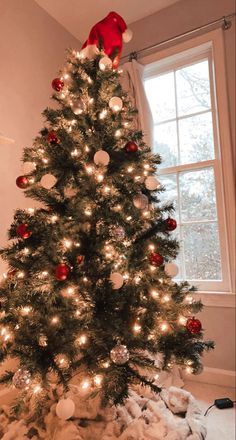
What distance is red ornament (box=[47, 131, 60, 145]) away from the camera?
4.36 feet

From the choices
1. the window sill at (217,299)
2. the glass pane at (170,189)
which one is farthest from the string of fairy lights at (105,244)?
A: the glass pane at (170,189)

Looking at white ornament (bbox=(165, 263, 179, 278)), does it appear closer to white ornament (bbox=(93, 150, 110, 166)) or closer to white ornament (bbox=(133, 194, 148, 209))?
white ornament (bbox=(133, 194, 148, 209))

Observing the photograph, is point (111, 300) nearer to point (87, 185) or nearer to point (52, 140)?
point (87, 185)

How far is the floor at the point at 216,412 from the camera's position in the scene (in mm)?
1457

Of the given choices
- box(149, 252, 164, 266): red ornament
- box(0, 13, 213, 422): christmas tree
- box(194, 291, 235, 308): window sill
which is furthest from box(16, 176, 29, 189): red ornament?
box(194, 291, 235, 308): window sill

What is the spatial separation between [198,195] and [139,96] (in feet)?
3.02

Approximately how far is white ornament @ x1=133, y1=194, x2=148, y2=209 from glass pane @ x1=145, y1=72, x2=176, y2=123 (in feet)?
4.44

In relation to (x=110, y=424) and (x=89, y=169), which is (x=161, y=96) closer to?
(x=89, y=169)

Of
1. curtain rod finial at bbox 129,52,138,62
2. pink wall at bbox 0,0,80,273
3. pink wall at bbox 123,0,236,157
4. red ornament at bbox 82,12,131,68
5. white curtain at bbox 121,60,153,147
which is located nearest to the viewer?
red ornament at bbox 82,12,131,68

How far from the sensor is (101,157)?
4.02 feet

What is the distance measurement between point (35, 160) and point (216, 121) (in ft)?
4.77

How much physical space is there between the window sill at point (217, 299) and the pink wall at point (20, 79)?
→ 4.51 feet

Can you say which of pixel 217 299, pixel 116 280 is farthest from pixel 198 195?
pixel 116 280

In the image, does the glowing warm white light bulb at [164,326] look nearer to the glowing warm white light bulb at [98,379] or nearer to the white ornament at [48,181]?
the glowing warm white light bulb at [98,379]
